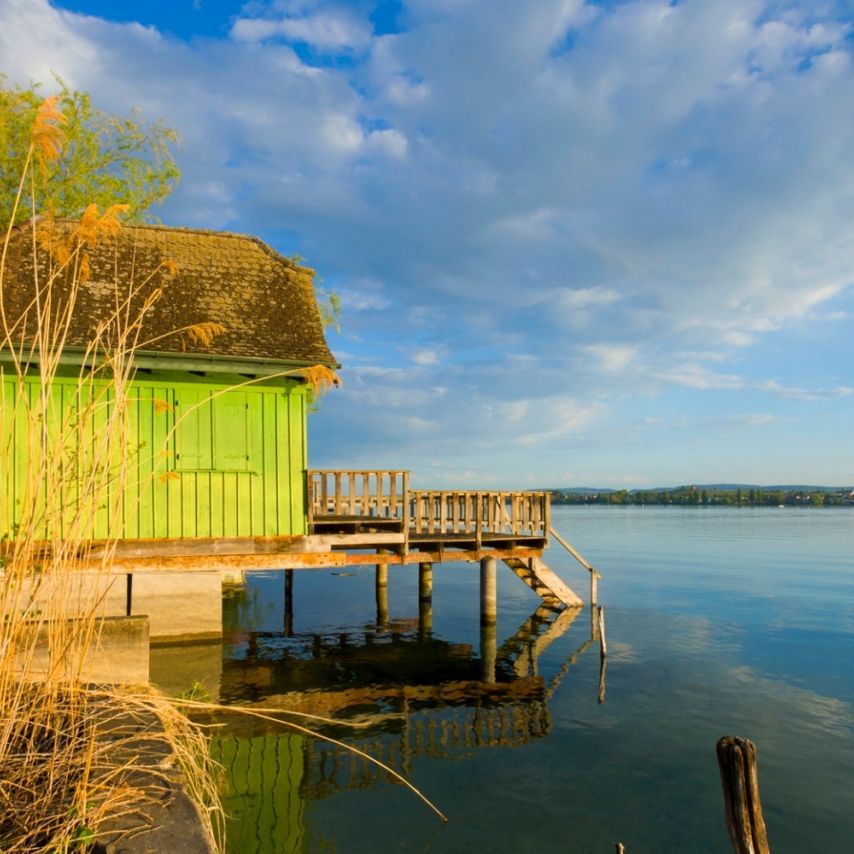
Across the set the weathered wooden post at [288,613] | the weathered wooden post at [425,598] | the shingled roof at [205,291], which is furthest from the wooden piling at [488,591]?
the shingled roof at [205,291]

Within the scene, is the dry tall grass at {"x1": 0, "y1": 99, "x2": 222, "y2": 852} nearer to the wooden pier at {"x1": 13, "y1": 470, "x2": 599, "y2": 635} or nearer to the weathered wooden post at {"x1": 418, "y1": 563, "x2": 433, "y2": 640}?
the wooden pier at {"x1": 13, "y1": 470, "x2": 599, "y2": 635}

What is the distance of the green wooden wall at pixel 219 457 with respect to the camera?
13727 mm

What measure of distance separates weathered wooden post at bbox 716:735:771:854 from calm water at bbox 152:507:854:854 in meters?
4.30

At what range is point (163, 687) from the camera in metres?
13.1

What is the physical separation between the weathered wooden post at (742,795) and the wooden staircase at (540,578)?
1649 centimetres

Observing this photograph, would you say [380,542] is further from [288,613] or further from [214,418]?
[288,613]

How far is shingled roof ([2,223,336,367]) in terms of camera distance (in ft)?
46.6

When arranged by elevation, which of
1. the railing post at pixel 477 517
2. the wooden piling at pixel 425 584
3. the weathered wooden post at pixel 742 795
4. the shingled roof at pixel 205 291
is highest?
the shingled roof at pixel 205 291

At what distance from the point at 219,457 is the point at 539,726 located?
770 centimetres

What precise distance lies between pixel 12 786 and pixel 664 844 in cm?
703

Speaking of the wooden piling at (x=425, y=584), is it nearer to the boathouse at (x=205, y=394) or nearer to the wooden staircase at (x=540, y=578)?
the wooden staircase at (x=540, y=578)

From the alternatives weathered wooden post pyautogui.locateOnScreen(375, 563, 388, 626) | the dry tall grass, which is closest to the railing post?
weathered wooden post pyautogui.locateOnScreen(375, 563, 388, 626)

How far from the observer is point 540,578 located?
2117 cm

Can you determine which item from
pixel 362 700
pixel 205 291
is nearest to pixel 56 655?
pixel 362 700
